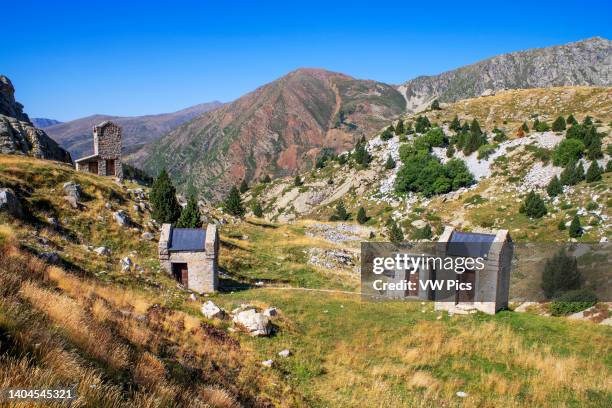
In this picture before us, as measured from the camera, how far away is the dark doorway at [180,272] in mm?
22984

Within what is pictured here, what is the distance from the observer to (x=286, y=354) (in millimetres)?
13523

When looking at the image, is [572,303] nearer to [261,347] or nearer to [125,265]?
[261,347]

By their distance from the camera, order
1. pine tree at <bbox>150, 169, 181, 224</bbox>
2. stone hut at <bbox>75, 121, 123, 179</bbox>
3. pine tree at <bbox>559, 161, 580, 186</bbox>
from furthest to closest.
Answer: pine tree at <bbox>559, 161, 580, 186</bbox> → stone hut at <bbox>75, 121, 123, 179</bbox> → pine tree at <bbox>150, 169, 181, 224</bbox>

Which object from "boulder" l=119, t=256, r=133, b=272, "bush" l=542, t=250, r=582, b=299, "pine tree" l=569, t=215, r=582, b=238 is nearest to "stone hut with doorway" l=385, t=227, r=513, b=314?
"bush" l=542, t=250, r=582, b=299

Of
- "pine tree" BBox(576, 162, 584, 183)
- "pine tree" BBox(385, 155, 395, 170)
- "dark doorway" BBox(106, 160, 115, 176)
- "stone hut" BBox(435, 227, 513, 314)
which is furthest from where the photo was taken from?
"pine tree" BBox(385, 155, 395, 170)

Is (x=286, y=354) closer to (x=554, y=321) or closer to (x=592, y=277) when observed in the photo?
(x=554, y=321)

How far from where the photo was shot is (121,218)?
97.6 feet

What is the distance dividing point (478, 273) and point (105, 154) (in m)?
39.5

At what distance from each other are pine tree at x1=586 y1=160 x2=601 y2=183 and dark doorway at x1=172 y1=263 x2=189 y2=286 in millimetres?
51717

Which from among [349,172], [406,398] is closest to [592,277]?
[406,398]

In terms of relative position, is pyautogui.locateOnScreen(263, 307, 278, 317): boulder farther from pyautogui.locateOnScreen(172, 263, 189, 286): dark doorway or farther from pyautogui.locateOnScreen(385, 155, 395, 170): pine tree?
pyautogui.locateOnScreen(385, 155, 395, 170): pine tree

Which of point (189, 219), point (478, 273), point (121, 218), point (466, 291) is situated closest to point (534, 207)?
point (466, 291)

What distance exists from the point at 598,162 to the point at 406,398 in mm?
57782

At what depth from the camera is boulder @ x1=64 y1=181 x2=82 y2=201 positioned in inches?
1183
